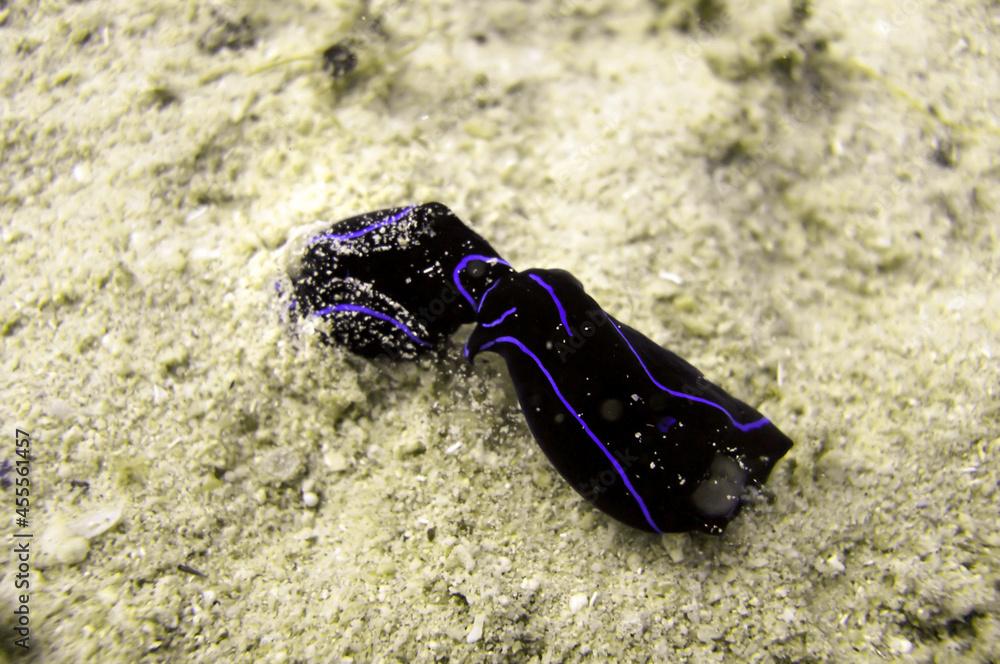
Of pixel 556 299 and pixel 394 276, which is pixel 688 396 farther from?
pixel 394 276

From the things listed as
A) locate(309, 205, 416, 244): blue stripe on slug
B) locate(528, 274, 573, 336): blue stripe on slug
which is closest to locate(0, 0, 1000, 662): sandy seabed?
locate(309, 205, 416, 244): blue stripe on slug

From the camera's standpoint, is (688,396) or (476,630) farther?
(688,396)

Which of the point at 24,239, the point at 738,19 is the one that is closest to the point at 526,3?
the point at 738,19

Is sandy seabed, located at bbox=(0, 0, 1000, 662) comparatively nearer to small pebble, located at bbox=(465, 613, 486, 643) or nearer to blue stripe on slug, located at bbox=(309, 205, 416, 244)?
small pebble, located at bbox=(465, 613, 486, 643)

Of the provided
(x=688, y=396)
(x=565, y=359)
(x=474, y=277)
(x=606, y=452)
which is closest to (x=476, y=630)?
(x=606, y=452)

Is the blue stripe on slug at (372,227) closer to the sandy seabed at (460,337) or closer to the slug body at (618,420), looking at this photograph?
the sandy seabed at (460,337)

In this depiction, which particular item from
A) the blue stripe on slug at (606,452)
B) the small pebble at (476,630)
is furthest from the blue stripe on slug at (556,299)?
the small pebble at (476,630)
